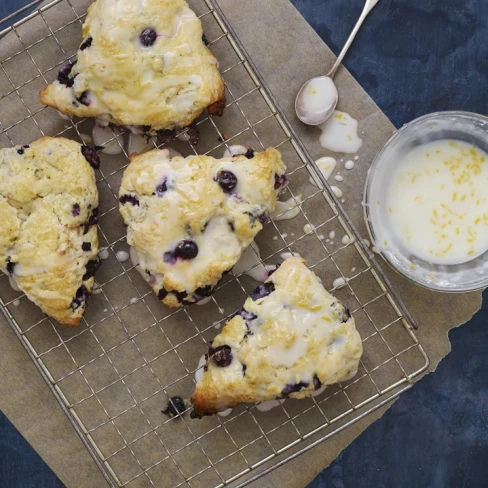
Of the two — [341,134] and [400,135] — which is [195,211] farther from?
[400,135]

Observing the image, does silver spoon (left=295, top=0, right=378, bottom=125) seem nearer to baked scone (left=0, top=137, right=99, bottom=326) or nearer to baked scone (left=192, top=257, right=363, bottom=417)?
baked scone (left=192, top=257, right=363, bottom=417)

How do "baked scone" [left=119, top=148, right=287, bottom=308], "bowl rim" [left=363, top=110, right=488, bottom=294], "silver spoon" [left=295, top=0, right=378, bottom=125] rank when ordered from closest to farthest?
"baked scone" [left=119, top=148, right=287, bottom=308] < "bowl rim" [left=363, top=110, right=488, bottom=294] < "silver spoon" [left=295, top=0, right=378, bottom=125]

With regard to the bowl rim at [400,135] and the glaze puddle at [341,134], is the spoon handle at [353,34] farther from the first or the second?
the bowl rim at [400,135]

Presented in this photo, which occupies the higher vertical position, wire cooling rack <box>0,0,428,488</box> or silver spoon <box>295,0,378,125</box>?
silver spoon <box>295,0,378,125</box>

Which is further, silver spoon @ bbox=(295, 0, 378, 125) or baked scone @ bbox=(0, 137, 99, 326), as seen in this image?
silver spoon @ bbox=(295, 0, 378, 125)

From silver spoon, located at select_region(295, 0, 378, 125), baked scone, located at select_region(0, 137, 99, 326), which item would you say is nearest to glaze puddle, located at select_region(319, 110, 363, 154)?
silver spoon, located at select_region(295, 0, 378, 125)
